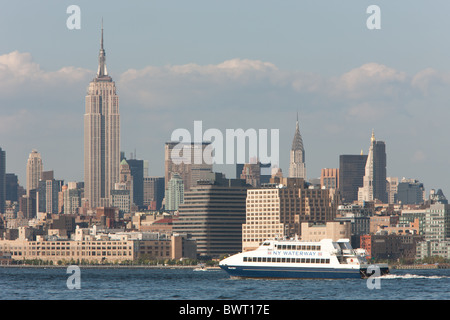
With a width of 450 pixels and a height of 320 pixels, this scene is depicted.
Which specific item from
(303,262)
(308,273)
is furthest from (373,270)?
(303,262)

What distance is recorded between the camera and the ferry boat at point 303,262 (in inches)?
6083

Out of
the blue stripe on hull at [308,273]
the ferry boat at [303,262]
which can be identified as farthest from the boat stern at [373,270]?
the blue stripe on hull at [308,273]

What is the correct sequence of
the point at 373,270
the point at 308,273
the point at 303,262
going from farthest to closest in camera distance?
the point at 373,270 → the point at 303,262 → the point at 308,273

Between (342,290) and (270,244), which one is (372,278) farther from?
(342,290)

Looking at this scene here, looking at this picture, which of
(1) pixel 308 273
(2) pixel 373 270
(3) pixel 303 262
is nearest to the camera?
(1) pixel 308 273

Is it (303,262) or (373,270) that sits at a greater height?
(303,262)

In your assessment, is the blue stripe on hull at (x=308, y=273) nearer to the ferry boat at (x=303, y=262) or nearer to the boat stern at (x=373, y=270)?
the ferry boat at (x=303, y=262)

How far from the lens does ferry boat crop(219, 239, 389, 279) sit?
154500mm

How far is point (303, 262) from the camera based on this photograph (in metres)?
155

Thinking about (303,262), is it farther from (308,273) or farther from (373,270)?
(373,270)

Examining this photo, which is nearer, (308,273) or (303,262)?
(308,273)

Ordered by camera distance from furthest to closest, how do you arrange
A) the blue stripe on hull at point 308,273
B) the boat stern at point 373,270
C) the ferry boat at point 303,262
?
1. the boat stern at point 373,270
2. the ferry boat at point 303,262
3. the blue stripe on hull at point 308,273

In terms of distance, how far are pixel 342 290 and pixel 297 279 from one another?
28160 millimetres
